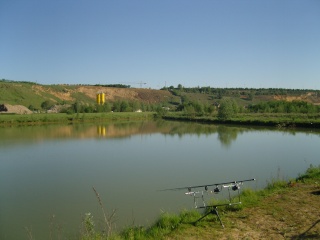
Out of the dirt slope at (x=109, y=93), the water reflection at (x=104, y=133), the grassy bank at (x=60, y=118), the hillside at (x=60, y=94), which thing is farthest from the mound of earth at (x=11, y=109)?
the dirt slope at (x=109, y=93)

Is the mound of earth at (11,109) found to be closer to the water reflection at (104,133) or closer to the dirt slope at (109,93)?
the water reflection at (104,133)

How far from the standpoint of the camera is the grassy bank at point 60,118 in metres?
35.4

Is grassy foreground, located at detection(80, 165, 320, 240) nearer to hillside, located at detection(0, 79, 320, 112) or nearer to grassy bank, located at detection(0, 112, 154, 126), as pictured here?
grassy bank, located at detection(0, 112, 154, 126)

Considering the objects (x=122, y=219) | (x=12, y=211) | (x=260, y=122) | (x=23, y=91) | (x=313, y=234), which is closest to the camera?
(x=313, y=234)

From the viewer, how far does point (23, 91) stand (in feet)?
199

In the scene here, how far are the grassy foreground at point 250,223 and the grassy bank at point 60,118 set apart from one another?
33.8 metres

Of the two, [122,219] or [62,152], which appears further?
[62,152]

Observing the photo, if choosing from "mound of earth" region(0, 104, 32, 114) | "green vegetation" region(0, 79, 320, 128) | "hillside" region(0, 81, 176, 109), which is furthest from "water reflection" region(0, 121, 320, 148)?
"hillside" region(0, 81, 176, 109)

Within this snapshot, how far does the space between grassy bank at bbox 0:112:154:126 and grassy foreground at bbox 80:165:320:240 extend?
33779mm

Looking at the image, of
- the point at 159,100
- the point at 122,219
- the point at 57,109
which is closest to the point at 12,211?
the point at 122,219

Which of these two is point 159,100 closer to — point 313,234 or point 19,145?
point 19,145

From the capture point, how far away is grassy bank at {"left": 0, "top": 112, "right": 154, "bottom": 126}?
116 ft

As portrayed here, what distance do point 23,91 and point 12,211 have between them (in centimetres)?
5922

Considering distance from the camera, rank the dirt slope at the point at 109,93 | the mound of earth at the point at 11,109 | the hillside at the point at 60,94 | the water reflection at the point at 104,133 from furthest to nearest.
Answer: the dirt slope at the point at 109,93 < the hillside at the point at 60,94 < the mound of earth at the point at 11,109 < the water reflection at the point at 104,133
